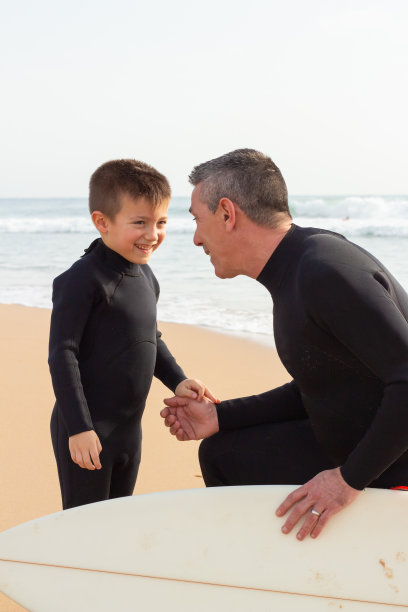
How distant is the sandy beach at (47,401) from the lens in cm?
322

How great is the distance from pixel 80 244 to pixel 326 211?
11.1 meters

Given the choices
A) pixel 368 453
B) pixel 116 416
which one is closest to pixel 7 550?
pixel 116 416

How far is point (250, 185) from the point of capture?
2.09 metres

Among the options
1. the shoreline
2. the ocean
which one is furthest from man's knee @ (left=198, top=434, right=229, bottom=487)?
the ocean

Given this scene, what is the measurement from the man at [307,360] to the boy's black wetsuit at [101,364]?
232mm

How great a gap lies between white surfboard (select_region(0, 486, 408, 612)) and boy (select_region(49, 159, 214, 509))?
26 cm

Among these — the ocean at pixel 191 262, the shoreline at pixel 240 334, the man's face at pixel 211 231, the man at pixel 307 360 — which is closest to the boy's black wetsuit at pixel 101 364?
the man at pixel 307 360

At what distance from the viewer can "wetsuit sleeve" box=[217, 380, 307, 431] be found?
96.3 inches

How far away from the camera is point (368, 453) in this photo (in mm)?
1758

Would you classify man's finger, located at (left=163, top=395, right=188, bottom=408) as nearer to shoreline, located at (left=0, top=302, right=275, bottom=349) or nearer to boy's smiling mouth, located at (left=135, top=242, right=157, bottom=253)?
boy's smiling mouth, located at (left=135, top=242, right=157, bottom=253)

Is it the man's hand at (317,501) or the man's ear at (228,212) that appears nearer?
the man's hand at (317,501)

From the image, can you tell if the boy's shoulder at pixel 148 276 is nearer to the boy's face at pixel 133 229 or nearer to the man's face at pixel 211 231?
the boy's face at pixel 133 229

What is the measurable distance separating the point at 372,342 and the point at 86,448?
0.95 m

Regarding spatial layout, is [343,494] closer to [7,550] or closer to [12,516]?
[7,550]
